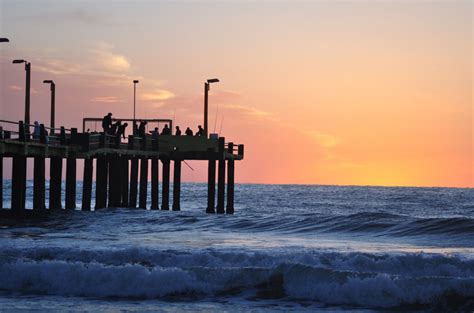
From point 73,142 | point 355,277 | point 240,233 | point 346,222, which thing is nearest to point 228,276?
point 355,277

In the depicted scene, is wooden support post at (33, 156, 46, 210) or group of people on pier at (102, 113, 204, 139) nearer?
wooden support post at (33, 156, 46, 210)

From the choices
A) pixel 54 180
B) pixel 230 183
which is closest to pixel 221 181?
pixel 230 183

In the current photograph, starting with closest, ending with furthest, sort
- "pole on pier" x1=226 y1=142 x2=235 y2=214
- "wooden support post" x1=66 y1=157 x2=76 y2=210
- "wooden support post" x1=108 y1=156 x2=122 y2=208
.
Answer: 1. "wooden support post" x1=66 y1=157 x2=76 y2=210
2. "wooden support post" x1=108 y1=156 x2=122 y2=208
3. "pole on pier" x1=226 y1=142 x2=235 y2=214

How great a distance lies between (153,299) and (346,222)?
1602 cm

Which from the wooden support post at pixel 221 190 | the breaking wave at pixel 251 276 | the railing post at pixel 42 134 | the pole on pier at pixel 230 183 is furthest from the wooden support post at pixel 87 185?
the breaking wave at pixel 251 276

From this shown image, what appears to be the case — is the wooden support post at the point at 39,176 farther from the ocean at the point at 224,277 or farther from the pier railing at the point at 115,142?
the ocean at the point at 224,277

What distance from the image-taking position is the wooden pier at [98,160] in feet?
111

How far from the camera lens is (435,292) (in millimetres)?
18172

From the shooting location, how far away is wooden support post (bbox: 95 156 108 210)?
40.4 meters

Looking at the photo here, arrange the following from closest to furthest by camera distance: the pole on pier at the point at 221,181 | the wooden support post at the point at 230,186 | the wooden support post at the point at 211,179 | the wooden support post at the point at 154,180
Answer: the pole on pier at the point at 221,181
the wooden support post at the point at 211,179
the wooden support post at the point at 154,180
the wooden support post at the point at 230,186

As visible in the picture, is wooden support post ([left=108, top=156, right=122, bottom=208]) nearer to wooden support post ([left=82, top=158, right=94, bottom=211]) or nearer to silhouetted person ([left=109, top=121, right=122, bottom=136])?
silhouetted person ([left=109, top=121, right=122, bottom=136])

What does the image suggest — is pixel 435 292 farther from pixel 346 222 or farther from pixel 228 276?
pixel 346 222

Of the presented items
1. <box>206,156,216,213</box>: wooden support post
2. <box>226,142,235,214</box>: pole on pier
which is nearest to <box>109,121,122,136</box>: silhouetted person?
<box>206,156,216,213</box>: wooden support post

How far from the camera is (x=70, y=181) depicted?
127 ft
